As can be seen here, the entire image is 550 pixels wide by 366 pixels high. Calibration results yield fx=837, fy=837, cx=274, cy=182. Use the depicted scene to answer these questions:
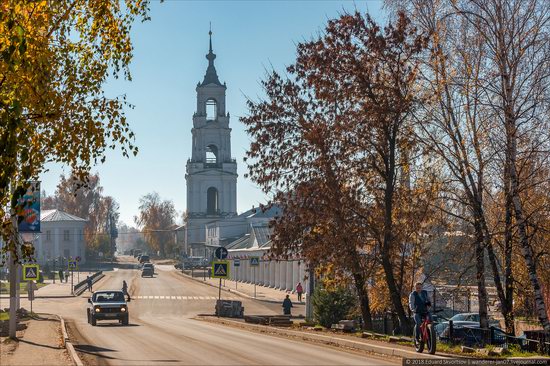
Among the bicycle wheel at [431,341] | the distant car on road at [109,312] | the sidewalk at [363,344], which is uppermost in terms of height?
the bicycle wheel at [431,341]

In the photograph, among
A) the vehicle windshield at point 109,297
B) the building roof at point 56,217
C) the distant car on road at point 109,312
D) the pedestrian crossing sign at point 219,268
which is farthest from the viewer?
the building roof at point 56,217

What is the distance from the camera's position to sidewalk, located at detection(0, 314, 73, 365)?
19250 mm

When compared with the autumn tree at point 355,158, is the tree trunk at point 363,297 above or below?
below

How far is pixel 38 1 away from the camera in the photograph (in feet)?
45.2

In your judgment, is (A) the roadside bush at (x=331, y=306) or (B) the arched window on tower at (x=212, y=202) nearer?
(A) the roadside bush at (x=331, y=306)

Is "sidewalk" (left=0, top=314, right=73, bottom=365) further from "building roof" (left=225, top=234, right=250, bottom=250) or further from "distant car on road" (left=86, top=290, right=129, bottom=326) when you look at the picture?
"building roof" (left=225, top=234, right=250, bottom=250)

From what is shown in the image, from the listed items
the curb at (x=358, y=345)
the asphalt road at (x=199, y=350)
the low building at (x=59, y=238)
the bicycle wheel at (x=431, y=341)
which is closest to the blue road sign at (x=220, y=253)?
the asphalt road at (x=199, y=350)

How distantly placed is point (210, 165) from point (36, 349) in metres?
114

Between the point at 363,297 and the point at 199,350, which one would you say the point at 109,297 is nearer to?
the point at 363,297

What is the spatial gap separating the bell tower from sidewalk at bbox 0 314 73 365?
103193 millimetres

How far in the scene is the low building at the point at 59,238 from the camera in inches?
5522

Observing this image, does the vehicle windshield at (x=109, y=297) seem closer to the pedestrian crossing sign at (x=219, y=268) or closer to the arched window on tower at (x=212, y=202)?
the pedestrian crossing sign at (x=219, y=268)

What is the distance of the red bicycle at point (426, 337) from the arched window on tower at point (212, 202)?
398ft

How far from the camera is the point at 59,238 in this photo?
140500 mm
